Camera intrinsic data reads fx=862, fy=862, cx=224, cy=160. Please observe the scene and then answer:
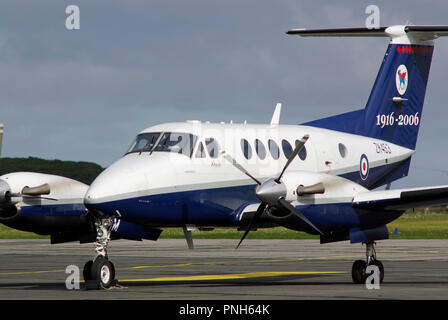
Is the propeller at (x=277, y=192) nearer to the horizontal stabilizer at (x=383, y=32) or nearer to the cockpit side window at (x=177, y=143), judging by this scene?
the cockpit side window at (x=177, y=143)

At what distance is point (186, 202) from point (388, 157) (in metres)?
7.49

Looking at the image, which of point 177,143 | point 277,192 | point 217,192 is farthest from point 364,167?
point 177,143

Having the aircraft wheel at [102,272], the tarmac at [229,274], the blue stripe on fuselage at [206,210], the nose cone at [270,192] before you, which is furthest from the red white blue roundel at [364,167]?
the aircraft wheel at [102,272]

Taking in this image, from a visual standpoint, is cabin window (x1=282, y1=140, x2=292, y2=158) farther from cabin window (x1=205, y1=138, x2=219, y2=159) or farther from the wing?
the wing

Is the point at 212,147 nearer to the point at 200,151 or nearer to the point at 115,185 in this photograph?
the point at 200,151

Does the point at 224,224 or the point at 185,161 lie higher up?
the point at 185,161

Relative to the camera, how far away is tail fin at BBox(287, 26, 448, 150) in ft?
81.5

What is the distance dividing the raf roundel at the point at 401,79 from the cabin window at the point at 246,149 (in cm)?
719

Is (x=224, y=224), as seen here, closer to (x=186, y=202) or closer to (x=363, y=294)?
(x=186, y=202)

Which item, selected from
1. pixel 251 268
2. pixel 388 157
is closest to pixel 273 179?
pixel 388 157

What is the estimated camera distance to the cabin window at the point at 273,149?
20609 mm

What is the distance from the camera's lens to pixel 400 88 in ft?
83.7

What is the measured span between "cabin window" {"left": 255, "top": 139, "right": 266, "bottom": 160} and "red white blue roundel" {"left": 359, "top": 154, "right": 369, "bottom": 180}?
145 inches
